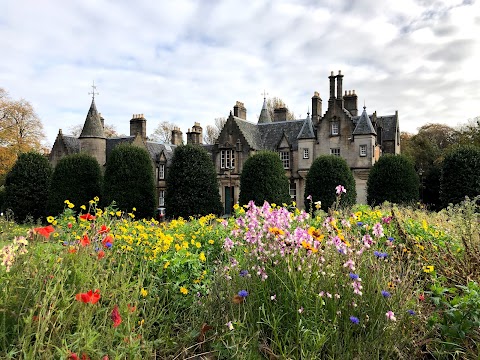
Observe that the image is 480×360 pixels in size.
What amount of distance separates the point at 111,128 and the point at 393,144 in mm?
39753

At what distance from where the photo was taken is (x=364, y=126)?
109 ft

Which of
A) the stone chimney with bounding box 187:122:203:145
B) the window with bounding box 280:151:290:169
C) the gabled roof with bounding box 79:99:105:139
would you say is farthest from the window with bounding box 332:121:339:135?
the gabled roof with bounding box 79:99:105:139

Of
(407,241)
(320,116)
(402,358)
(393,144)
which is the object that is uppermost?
(320,116)

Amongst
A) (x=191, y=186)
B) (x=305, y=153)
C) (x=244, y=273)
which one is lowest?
(x=244, y=273)

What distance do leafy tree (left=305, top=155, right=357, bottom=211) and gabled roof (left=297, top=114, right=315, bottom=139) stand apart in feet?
26.1

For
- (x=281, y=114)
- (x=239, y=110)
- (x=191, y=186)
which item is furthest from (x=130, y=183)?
(x=281, y=114)

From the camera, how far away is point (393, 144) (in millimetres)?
37344

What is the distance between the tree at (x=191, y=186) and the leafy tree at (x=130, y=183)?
4.19ft

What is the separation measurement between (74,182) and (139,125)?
16.8 metres

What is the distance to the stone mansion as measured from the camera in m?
33.8

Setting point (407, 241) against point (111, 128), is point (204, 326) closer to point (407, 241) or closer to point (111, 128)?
point (407, 241)

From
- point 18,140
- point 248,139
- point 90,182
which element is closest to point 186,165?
point 90,182

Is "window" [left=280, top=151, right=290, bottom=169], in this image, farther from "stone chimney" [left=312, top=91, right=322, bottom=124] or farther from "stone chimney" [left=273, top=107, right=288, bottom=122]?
"stone chimney" [left=273, top=107, right=288, bottom=122]

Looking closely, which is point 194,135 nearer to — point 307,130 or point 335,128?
point 307,130
